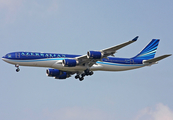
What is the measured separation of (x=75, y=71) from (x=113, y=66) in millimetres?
7448

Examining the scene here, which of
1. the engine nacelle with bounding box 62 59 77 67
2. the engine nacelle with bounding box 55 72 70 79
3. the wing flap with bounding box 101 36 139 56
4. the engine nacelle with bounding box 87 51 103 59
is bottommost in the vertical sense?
the engine nacelle with bounding box 55 72 70 79

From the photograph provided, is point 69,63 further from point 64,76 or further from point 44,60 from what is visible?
point 64,76

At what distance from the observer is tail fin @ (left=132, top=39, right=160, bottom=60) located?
67.0 m

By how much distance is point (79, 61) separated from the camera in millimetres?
57656

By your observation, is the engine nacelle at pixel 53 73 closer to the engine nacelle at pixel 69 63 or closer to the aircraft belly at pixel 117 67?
the engine nacelle at pixel 69 63

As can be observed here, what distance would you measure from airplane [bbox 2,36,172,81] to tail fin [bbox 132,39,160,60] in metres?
0.23

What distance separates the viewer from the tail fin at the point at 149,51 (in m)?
67.0

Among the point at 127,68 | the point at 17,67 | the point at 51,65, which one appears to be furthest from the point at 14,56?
the point at 127,68

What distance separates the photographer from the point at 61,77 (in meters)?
65.6

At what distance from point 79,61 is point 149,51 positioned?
18205mm

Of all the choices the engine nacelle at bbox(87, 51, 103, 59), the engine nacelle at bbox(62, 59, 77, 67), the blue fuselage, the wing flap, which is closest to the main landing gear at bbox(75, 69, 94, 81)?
the blue fuselage

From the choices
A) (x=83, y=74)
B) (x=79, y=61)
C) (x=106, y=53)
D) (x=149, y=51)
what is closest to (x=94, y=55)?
(x=106, y=53)

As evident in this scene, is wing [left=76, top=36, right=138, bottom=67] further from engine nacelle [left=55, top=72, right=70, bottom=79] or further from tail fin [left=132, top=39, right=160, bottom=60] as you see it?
tail fin [left=132, top=39, right=160, bottom=60]

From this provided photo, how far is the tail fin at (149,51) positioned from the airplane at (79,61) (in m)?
0.23
